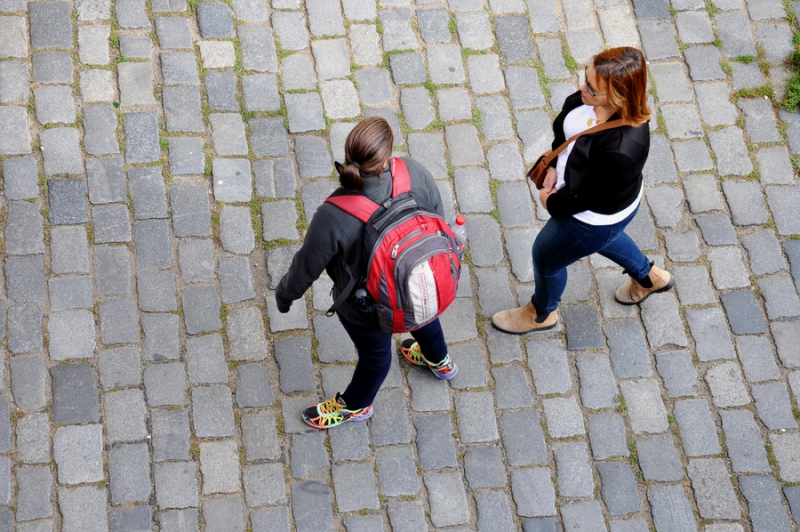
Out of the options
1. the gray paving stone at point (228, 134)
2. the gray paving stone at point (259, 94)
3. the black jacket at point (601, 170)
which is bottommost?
the gray paving stone at point (228, 134)

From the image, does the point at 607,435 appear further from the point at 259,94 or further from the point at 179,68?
the point at 179,68

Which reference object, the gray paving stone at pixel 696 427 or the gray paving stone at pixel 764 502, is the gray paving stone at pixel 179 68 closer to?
the gray paving stone at pixel 696 427

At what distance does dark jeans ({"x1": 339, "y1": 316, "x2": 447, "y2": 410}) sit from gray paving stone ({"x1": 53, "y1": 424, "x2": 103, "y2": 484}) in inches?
53.5

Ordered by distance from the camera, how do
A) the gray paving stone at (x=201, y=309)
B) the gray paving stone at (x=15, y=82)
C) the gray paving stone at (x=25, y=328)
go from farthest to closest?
the gray paving stone at (x=15, y=82) → the gray paving stone at (x=201, y=309) → the gray paving stone at (x=25, y=328)

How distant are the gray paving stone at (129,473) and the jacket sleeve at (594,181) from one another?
2.54m

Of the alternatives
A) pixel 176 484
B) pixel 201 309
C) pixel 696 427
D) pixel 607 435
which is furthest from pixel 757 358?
pixel 176 484

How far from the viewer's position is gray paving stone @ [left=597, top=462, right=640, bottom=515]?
15.0ft

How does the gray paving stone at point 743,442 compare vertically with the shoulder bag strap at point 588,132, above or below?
below

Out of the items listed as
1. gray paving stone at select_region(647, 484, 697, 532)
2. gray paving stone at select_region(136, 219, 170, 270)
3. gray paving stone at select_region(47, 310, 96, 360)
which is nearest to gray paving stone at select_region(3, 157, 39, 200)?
gray paving stone at select_region(136, 219, 170, 270)

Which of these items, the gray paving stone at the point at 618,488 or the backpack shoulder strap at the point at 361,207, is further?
the gray paving stone at the point at 618,488

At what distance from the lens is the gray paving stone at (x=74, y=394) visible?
15.3 feet

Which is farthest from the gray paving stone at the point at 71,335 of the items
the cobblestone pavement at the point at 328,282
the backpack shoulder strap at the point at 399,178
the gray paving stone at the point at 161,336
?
A: the backpack shoulder strap at the point at 399,178

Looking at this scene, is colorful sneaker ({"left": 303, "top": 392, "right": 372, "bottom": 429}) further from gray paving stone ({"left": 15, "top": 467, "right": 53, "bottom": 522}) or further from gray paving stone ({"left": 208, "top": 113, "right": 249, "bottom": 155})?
gray paving stone ({"left": 208, "top": 113, "right": 249, "bottom": 155})

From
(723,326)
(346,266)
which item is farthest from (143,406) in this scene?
(723,326)
